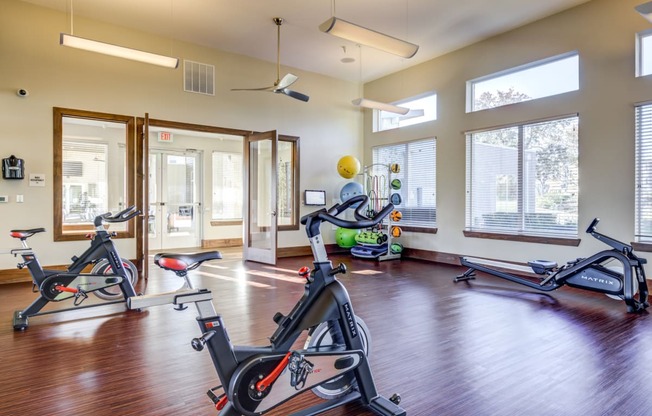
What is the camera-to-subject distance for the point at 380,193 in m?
8.68

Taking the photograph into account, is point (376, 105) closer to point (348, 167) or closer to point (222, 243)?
point (348, 167)

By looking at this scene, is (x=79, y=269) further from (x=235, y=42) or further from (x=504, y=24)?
(x=504, y=24)

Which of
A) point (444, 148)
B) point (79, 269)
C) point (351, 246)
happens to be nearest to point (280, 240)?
point (351, 246)

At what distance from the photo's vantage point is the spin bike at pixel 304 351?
67.7 inches

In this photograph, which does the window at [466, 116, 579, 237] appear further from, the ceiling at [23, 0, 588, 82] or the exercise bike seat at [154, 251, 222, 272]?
the exercise bike seat at [154, 251, 222, 272]

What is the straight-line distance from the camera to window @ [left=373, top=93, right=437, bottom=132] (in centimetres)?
763

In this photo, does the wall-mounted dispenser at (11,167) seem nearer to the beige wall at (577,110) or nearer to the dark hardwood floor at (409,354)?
the dark hardwood floor at (409,354)

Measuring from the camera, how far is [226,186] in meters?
10.4

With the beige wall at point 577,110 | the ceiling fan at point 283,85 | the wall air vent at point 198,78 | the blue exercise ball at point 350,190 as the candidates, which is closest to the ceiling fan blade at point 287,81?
the ceiling fan at point 283,85

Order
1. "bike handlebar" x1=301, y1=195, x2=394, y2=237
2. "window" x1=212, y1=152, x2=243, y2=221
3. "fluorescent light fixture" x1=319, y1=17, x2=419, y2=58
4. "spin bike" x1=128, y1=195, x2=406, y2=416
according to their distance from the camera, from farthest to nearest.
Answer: "window" x1=212, y1=152, x2=243, y2=221 < "fluorescent light fixture" x1=319, y1=17, x2=419, y2=58 < "bike handlebar" x1=301, y1=195, x2=394, y2=237 < "spin bike" x1=128, y1=195, x2=406, y2=416

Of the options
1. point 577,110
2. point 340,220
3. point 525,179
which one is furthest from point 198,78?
point 577,110

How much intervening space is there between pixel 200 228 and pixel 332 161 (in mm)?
3917

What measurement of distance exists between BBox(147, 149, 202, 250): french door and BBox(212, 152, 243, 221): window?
1.44 feet

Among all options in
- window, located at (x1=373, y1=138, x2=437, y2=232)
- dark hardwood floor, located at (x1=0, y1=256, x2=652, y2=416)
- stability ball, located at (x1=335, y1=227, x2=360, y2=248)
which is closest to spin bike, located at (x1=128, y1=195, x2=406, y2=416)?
dark hardwood floor, located at (x1=0, y1=256, x2=652, y2=416)
